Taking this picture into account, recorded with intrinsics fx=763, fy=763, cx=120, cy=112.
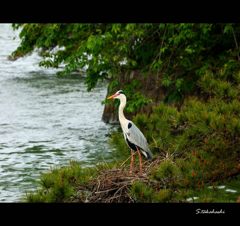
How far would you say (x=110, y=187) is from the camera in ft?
32.2

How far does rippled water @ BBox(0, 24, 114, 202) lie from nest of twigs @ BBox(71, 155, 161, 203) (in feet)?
12.4

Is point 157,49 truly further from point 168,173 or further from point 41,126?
point 168,173

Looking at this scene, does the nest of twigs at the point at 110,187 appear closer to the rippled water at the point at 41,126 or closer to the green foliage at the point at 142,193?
the green foliage at the point at 142,193

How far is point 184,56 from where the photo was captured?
16531 mm

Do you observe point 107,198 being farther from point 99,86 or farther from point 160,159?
point 99,86

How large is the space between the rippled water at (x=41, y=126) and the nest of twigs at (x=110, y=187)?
3.79 m

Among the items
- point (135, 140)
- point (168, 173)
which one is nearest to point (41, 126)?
point (135, 140)

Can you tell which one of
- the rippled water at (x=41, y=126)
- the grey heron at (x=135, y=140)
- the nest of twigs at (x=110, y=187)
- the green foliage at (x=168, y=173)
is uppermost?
the green foliage at (x=168, y=173)

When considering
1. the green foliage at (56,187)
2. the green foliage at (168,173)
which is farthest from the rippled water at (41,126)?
the green foliage at (168,173)

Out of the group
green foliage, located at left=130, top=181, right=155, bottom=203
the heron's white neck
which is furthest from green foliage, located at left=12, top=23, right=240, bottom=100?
green foliage, located at left=130, top=181, right=155, bottom=203

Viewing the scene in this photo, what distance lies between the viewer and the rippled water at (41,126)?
16688mm

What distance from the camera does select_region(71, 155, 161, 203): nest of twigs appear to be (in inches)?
378
